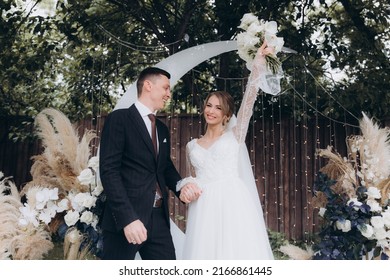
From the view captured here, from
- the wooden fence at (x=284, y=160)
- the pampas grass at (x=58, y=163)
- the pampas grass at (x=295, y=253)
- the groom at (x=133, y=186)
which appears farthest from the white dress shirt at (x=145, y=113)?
the wooden fence at (x=284, y=160)

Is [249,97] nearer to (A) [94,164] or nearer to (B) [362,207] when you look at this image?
(B) [362,207]

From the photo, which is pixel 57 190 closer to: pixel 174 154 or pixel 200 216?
pixel 200 216

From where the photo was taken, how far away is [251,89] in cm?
283

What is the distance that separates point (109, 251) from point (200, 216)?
2.22ft

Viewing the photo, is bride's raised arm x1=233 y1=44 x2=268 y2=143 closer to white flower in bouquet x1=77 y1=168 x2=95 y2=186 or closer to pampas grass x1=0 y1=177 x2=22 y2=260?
white flower in bouquet x1=77 y1=168 x2=95 y2=186

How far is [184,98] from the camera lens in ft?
20.8

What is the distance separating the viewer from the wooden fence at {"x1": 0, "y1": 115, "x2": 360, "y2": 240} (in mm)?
6391

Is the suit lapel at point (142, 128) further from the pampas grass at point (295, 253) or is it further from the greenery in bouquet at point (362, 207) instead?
the greenery in bouquet at point (362, 207)

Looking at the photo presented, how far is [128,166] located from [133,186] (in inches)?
4.0

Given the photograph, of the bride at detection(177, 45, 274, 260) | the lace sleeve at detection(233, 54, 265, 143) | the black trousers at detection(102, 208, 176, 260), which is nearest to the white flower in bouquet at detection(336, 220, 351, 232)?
the bride at detection(177, 45, 274, 260)

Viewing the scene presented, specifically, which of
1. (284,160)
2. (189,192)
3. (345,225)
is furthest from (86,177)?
(284,160)

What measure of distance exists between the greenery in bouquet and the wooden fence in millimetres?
3450

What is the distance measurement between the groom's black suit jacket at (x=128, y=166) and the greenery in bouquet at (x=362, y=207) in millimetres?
1044
